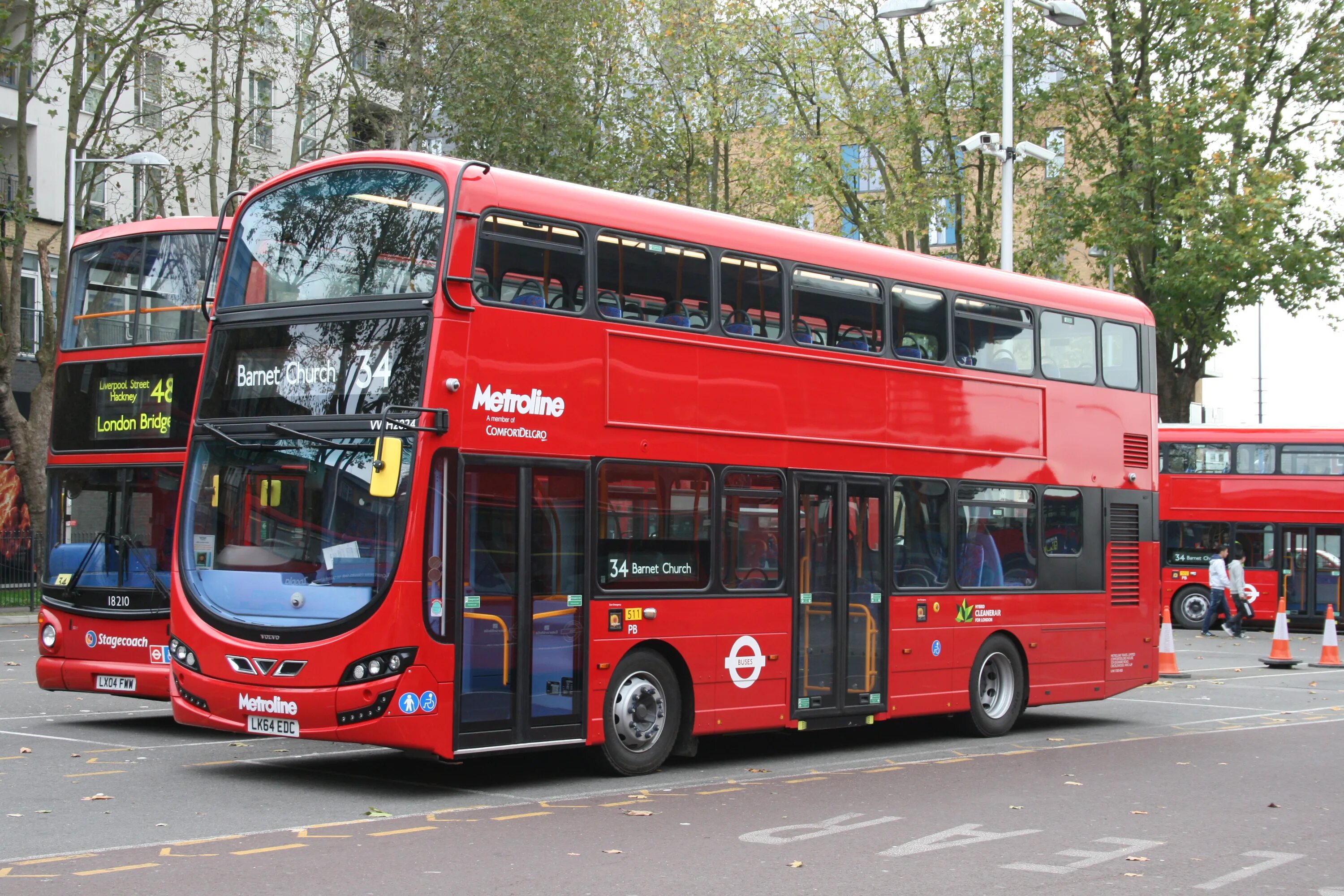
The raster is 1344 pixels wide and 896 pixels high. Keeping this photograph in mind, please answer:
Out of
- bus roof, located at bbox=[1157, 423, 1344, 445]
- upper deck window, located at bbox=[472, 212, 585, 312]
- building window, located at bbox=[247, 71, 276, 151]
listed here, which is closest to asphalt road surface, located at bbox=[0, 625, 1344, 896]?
upper deck window, located at bbox=[472, 212, 585, 312]

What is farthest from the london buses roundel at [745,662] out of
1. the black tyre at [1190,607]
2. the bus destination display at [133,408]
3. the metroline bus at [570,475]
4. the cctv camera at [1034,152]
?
the black tyre at [1190,607]

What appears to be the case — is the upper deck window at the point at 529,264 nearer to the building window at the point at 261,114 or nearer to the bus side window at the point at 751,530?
the bus side window at the point at 751,530

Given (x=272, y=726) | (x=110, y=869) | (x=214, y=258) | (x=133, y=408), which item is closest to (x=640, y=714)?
(x=272, y=726)

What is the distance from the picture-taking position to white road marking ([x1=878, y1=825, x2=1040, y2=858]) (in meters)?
8.83

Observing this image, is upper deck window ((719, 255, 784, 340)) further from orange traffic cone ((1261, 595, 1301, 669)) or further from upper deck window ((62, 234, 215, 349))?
orange traffic cone ((1261, 595, 1301, 669))

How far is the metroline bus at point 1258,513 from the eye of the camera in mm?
33844

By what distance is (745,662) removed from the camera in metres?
12.7

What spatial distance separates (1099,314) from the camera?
16.8m

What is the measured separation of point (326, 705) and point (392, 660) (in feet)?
1.75

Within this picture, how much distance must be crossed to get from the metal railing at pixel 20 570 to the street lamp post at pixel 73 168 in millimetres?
6102

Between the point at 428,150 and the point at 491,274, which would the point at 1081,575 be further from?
the point at 428,150

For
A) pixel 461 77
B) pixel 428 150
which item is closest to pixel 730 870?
pixel 461 77

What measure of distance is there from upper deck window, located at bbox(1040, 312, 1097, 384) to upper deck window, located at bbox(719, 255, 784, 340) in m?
4.10

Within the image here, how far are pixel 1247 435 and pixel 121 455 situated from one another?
27325 mm
